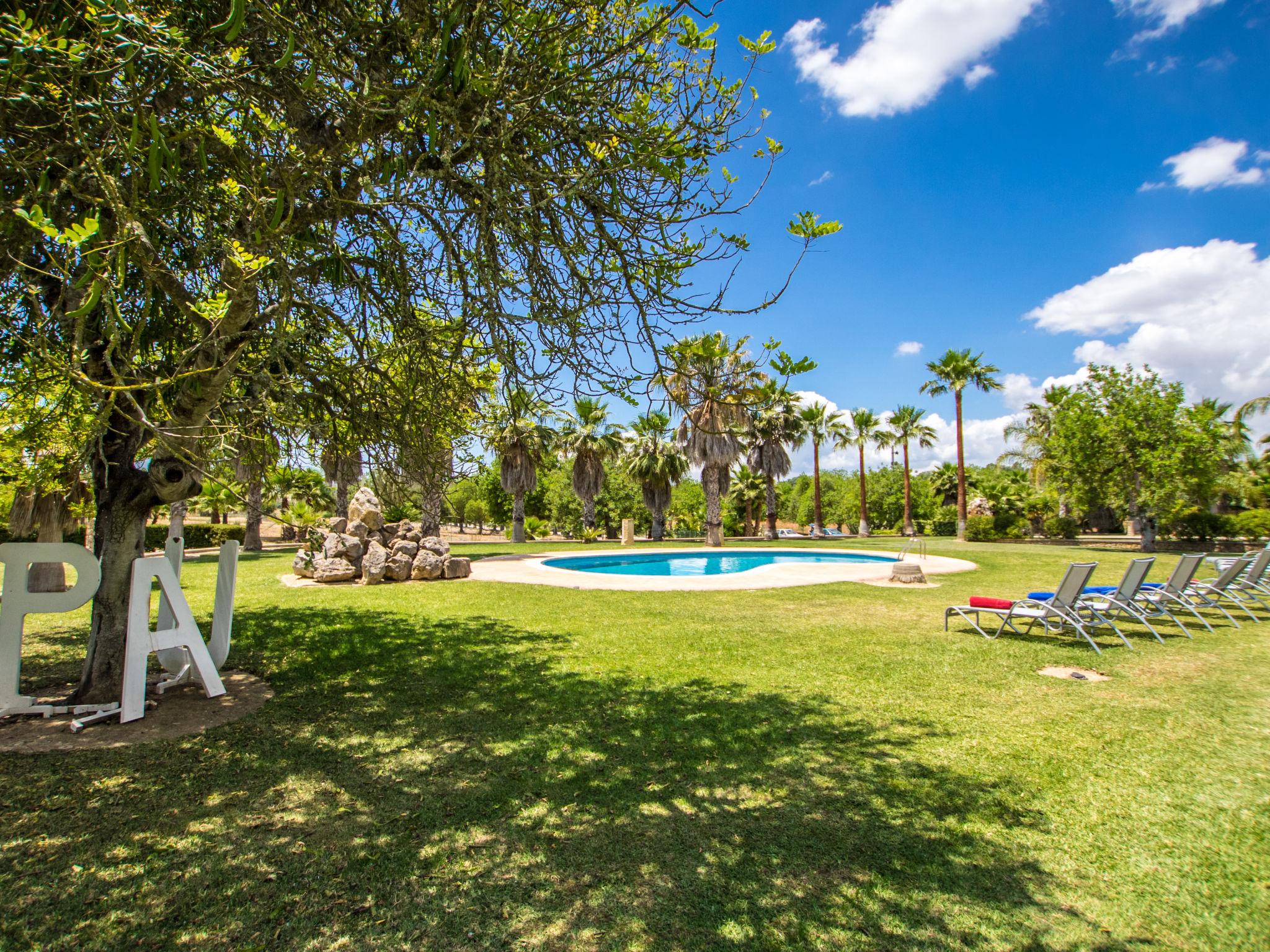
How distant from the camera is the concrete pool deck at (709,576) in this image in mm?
15062

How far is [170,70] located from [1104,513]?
5865 cm

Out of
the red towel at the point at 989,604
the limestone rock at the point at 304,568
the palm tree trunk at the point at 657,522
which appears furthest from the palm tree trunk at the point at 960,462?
the limestone rock at the point at 304,568

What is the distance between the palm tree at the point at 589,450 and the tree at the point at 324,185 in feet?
100

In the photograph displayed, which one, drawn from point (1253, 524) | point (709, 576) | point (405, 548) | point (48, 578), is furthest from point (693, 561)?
point (1253, 524)

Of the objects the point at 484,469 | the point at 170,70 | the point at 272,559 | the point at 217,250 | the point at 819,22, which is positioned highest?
the point at 819,22

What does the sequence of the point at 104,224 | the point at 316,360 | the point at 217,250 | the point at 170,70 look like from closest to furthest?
1. the point at 170,70
2. the point at 104,224
3. the point at 217,250
4. the point at 316,360

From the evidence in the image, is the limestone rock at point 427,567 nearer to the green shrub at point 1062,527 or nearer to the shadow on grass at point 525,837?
the shadow on grass at point 525,837

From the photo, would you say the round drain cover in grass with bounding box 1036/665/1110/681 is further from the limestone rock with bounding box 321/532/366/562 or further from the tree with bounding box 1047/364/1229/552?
the tree with bounding box 1047/364/1229/552

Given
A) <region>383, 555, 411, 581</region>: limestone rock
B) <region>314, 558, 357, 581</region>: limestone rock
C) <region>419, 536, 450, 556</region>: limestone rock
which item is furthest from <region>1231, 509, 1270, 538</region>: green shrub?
<region>314, 558, 357, 581</region>: limestone rock

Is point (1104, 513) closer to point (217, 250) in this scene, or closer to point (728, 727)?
point (728, 727)

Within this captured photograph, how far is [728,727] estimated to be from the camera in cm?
541

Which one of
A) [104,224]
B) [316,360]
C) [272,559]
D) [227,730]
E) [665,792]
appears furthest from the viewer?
[272,559]

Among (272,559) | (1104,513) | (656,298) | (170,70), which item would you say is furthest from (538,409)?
(1104,513)

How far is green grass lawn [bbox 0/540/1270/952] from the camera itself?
2863 mm
